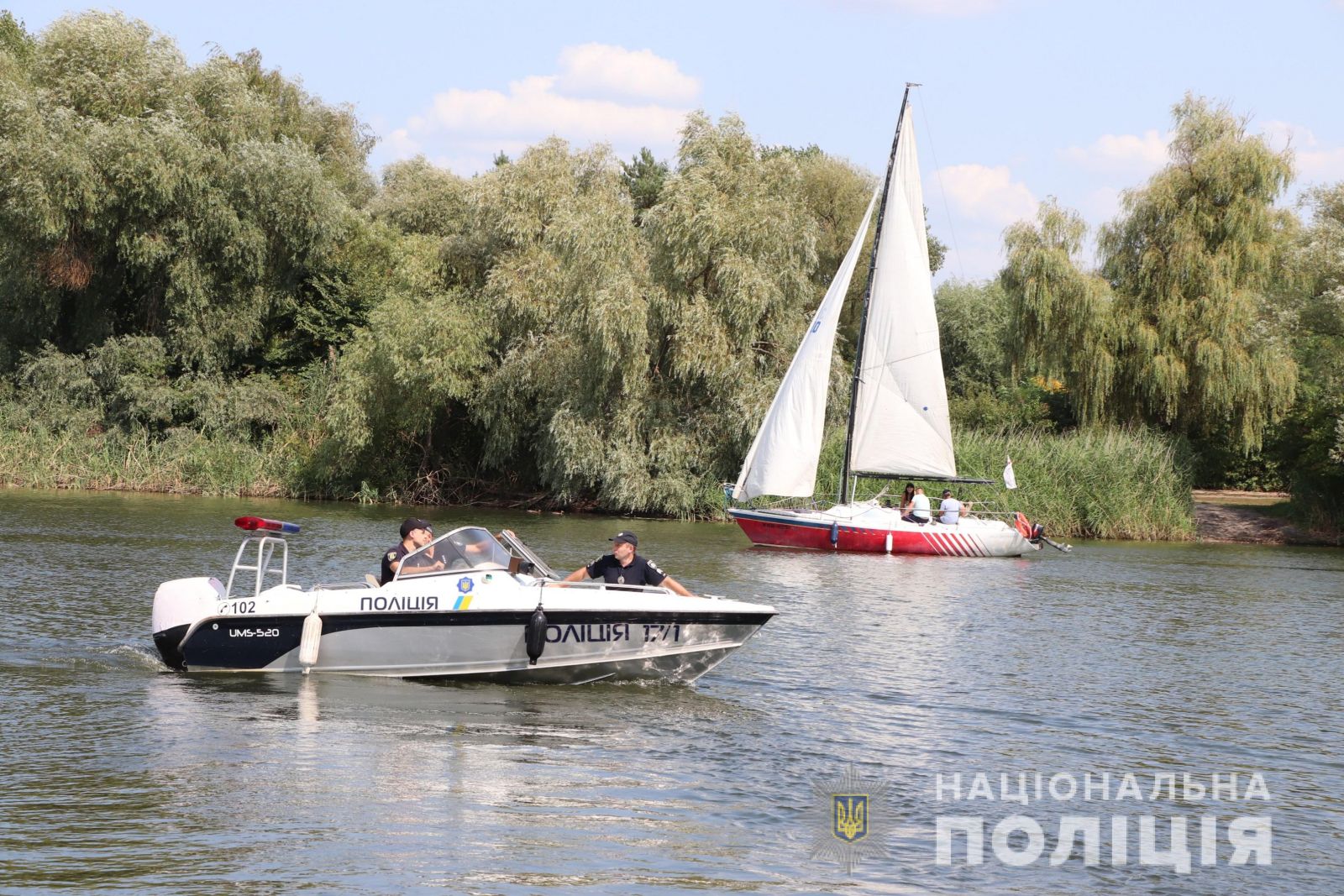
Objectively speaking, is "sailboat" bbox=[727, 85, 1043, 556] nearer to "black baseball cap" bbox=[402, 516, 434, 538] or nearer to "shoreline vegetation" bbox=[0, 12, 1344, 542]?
"shoreline vegetation" bbox=[0, 12, 1344, 542]

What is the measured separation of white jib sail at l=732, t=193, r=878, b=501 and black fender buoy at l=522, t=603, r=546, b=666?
2234 centimetres

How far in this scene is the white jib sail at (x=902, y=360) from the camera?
36469 mm

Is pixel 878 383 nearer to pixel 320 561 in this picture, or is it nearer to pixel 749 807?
pixel 320 561

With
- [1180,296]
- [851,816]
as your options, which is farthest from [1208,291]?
[851,816]

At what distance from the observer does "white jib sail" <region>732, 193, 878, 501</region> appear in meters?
36.0

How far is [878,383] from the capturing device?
1452 inches

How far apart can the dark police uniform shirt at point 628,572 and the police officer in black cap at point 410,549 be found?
173cm

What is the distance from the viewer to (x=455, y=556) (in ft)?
46.9

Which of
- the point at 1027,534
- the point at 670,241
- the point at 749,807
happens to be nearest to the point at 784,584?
the point at 1027,534

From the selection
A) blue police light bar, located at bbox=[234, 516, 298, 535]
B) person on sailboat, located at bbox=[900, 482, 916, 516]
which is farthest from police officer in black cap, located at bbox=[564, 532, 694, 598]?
person on sailboat, located at bbox=[900, 482, 916, 516]

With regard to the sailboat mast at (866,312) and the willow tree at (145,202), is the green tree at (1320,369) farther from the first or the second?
the willow tree at (145,202)

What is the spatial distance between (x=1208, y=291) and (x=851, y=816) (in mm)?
36862

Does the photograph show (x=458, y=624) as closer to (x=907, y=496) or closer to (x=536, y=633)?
(x=536, y=633)

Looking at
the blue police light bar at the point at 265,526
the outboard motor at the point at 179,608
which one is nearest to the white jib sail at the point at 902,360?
the blue police light bar at the point at 265,526
